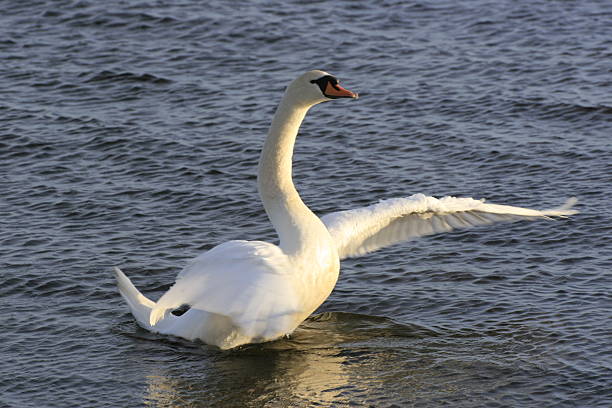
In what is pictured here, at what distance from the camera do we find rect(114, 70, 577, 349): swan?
918 centimetres

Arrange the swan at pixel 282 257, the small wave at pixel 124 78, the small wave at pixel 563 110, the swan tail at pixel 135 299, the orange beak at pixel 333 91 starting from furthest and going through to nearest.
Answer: the small wave at pixel 124 78 → the small wave at pixel 563 110 → the swan tail at pixel 135 299 → the orange beak at pixel 333 91 → the swan at pixel 282 257

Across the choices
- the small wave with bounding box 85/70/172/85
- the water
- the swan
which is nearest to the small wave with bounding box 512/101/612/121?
the water

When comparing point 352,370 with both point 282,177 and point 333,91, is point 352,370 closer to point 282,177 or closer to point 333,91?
point 282,177

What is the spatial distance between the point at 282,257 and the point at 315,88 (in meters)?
1.44

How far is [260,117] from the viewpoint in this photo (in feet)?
52.4

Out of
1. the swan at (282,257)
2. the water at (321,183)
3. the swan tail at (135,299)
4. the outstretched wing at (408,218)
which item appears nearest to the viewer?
the swan at (282,257)

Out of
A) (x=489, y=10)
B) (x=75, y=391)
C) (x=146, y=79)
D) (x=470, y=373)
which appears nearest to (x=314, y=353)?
(x=470, y=373)

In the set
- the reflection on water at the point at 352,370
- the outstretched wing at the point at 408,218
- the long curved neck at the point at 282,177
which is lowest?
the reflection on water at the point at 352,370

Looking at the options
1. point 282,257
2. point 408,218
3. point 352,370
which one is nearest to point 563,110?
point 408,218

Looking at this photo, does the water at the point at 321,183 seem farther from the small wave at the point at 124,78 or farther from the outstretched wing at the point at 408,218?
the outstretched wing at the point at 408,218

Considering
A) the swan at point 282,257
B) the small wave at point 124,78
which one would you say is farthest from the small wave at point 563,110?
the small wave at point 124,78

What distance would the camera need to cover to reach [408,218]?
1083 cm

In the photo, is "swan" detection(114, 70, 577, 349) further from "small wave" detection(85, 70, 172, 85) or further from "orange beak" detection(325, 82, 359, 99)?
"small wave" detection(85, 70, 172, 85)

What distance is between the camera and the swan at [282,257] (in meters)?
9.18
